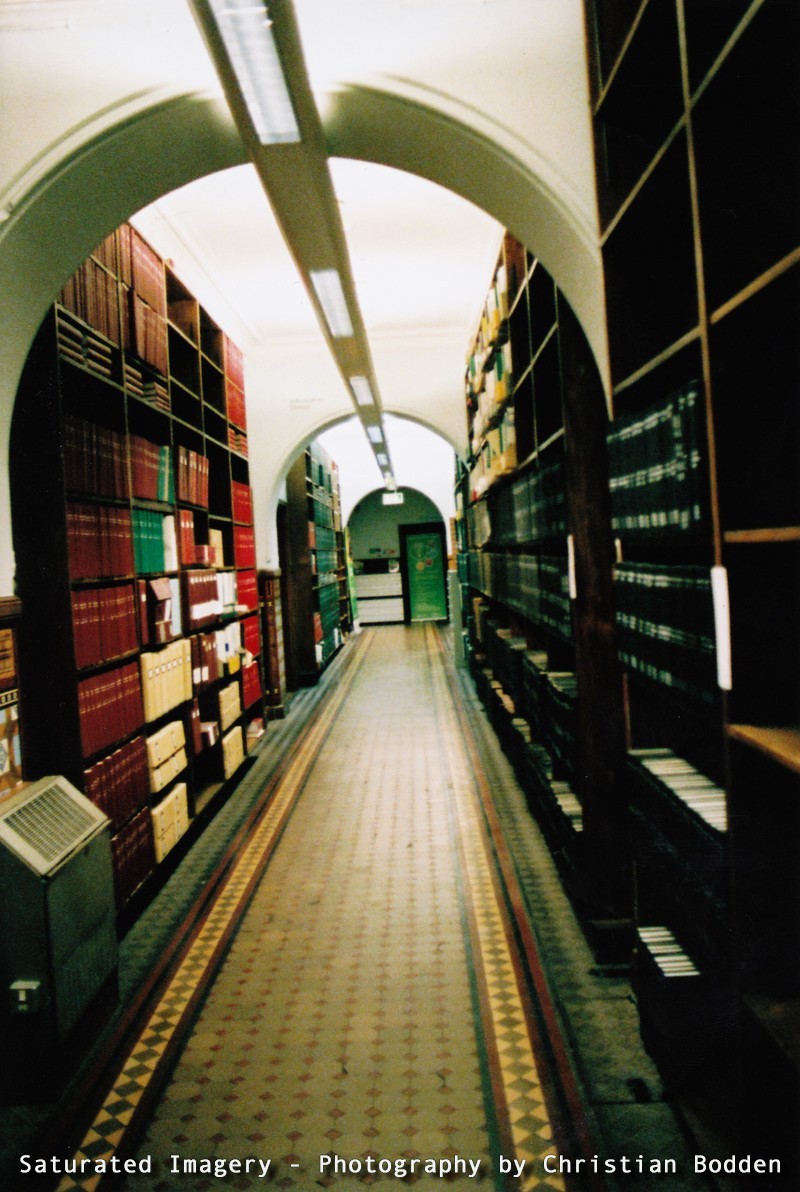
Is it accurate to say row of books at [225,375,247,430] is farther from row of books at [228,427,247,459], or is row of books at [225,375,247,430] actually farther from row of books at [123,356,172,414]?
row of books at [123,356,172,414]

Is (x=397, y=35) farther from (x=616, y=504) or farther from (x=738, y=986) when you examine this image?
(x=738, y=986)

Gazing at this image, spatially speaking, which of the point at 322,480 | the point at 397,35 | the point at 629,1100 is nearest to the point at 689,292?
the point at 397,35


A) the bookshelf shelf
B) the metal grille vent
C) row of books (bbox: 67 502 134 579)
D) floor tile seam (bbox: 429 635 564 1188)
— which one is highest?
row of books (bbox: 67 502 134 579)

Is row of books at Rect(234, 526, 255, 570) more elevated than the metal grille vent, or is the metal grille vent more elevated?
row of books at Rect(234, 526, 255, 570)

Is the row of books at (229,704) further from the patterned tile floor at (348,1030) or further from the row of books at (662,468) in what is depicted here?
the row of books at (662,468)

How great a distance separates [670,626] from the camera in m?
1.82

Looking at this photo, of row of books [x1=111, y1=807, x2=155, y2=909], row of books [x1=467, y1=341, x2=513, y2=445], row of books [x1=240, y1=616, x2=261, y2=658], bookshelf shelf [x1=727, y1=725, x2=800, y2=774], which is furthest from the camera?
row of books [x1=240, y1=616, x2=261, y2=658]

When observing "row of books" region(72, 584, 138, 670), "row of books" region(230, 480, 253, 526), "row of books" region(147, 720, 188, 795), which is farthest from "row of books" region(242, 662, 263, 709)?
"row of books" region(72, 584, 138, 670)

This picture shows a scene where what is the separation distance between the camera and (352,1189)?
1801mm

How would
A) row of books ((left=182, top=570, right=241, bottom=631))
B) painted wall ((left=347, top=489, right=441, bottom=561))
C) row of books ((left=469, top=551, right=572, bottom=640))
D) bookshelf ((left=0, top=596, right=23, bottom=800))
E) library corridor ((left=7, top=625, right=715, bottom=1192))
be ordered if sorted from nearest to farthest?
1. library corridor ((left=7, top=625, right=715, bottom=1192))
2. bookshelf ((left=0, top=596, right=23, bottom=800))
3. row of books ((left=469, top=551, right=572, bottom=640))
4. row of books ((left=182, top=570, right=241, bottom=631))
5. painted wall ((left=347, top=489, right=441, bottom=561))

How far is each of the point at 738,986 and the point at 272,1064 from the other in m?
1.42

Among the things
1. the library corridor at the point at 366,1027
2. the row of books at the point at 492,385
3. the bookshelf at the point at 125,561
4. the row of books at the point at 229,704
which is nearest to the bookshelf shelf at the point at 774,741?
the library corridor at the point at 366,1027

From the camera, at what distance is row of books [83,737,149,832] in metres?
3.06

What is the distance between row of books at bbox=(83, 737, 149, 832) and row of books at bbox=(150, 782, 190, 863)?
0.58 ft
